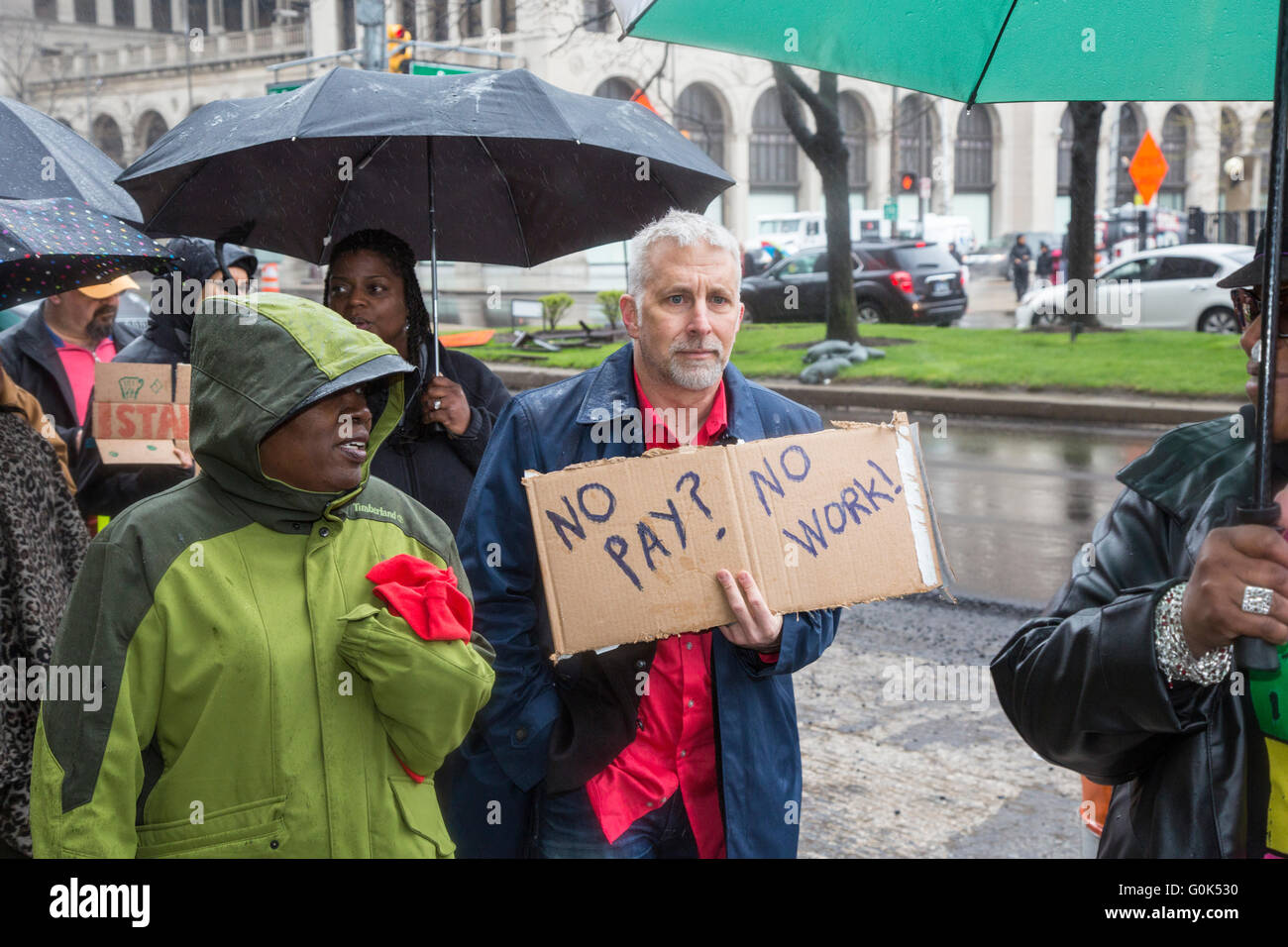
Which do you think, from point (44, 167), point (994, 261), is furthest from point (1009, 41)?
point (994, 261)

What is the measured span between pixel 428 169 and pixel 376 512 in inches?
78.9

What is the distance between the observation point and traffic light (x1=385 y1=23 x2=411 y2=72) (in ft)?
43.0

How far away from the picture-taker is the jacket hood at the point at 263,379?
246 centimetres

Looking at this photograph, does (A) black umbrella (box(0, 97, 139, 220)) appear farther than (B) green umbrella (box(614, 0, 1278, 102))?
Yes

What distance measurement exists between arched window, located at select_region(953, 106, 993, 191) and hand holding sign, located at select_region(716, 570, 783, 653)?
201ft

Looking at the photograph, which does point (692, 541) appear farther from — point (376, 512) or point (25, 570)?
point (25, 570)

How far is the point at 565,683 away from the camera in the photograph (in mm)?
2893

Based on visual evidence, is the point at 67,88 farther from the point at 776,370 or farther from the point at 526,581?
the point at 526,581

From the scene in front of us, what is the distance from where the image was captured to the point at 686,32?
111 inches

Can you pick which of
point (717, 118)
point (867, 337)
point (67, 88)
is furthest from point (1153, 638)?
point (67, 88)

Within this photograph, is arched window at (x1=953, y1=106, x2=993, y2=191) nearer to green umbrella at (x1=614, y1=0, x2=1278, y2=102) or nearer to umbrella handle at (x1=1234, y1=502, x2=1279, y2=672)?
green umbrella at (x1=614, y1=0, x2=1278, y2=102)

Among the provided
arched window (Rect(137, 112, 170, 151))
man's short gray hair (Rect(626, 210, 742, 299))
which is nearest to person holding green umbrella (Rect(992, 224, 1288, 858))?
man's short gray hair (Rect(626, 210, 742, 299))
